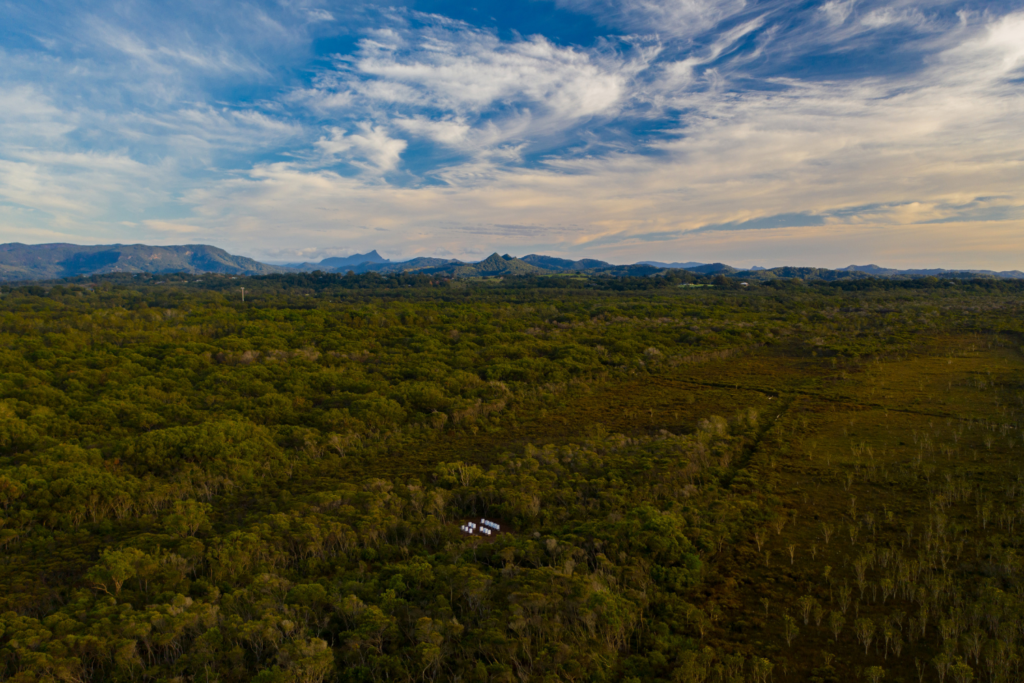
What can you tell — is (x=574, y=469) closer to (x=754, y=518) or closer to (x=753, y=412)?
(x=754, y=518)

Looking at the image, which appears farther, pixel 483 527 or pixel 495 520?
pixel 495 520

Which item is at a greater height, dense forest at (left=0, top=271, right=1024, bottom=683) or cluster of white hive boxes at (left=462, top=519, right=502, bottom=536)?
dense forest at (left=0, top=271, right=1024, bottom=683)

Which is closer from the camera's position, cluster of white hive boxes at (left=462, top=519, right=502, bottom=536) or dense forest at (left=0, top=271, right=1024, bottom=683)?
dense forest at (left=0, top=271, right=1024, bottom=683)

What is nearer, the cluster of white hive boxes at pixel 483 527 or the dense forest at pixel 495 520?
the dense forest at pixel 495 520

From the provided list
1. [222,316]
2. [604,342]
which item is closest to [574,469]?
[604,342]
